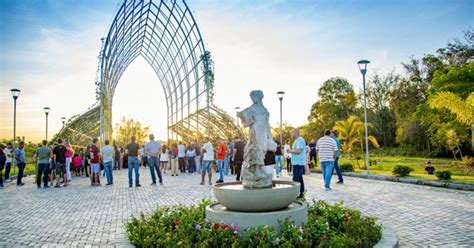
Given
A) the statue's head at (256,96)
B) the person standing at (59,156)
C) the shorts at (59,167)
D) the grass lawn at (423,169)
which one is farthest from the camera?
the shorts at (59,167)

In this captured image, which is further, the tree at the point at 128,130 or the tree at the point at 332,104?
the tree at the point at 128,130

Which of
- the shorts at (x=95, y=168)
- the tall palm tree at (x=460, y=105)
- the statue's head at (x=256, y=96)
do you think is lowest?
the shorts at (x=95, y=168)

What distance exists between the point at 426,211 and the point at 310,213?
3.12m

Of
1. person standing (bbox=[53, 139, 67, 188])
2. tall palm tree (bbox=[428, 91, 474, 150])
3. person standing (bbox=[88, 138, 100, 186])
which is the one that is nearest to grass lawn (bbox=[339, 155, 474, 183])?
tall palm tree (bbox=[428, 91, 474, 150])

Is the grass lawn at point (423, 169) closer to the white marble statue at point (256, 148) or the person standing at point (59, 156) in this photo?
the white marble statue at point (256, 148)

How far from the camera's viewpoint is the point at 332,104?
54000 millimetres

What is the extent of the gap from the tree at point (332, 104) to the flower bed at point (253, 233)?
1876 inches

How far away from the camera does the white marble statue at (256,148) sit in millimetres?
5730

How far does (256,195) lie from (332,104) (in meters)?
51.0

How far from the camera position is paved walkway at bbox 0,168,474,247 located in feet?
19.4

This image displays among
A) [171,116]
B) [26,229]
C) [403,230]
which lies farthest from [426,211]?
[171,116]

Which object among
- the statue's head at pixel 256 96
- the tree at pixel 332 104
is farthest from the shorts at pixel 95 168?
the tree at pixel 332 104

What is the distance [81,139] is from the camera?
82.6 feet

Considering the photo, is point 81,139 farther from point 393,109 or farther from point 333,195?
point 393,109
